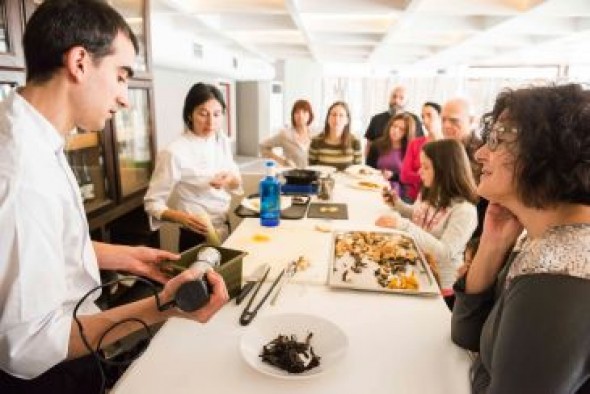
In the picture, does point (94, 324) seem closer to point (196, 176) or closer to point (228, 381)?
point (228, 381)

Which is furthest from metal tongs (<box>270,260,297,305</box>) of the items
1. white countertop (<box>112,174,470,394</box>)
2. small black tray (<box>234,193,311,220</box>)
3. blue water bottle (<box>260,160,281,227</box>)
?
small black tray (<box>234,193,311,220</box>)

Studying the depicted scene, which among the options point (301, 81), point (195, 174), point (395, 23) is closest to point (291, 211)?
point (195, 174)

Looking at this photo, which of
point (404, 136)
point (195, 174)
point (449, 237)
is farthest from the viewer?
point (404, 136)

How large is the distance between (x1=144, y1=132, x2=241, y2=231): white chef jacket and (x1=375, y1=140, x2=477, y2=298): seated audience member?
898mm

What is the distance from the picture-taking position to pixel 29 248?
0.75 meters

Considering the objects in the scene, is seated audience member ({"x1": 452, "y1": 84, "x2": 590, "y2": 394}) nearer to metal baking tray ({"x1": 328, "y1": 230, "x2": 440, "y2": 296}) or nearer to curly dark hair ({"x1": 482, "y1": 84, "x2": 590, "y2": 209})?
curly dark hair ({"x1": 482, "y1": 84, "x2": 590, "y2": 209})

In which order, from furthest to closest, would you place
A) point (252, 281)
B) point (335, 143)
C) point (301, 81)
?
point (301, 81), point (335, 143), point (252, 281)

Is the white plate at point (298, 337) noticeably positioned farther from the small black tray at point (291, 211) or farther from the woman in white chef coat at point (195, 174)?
the woman in white chef coat at point (195, 174)

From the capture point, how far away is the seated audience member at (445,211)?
63.9 inches

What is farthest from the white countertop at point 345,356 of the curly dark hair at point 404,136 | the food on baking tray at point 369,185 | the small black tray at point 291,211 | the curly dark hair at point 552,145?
the curly dark hair at point 404,136

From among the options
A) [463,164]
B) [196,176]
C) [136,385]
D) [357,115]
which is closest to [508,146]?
[136,385]

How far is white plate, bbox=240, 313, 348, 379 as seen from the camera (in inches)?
33.3

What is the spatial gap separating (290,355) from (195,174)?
1.43 meters

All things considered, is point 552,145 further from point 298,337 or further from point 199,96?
point 199,96
